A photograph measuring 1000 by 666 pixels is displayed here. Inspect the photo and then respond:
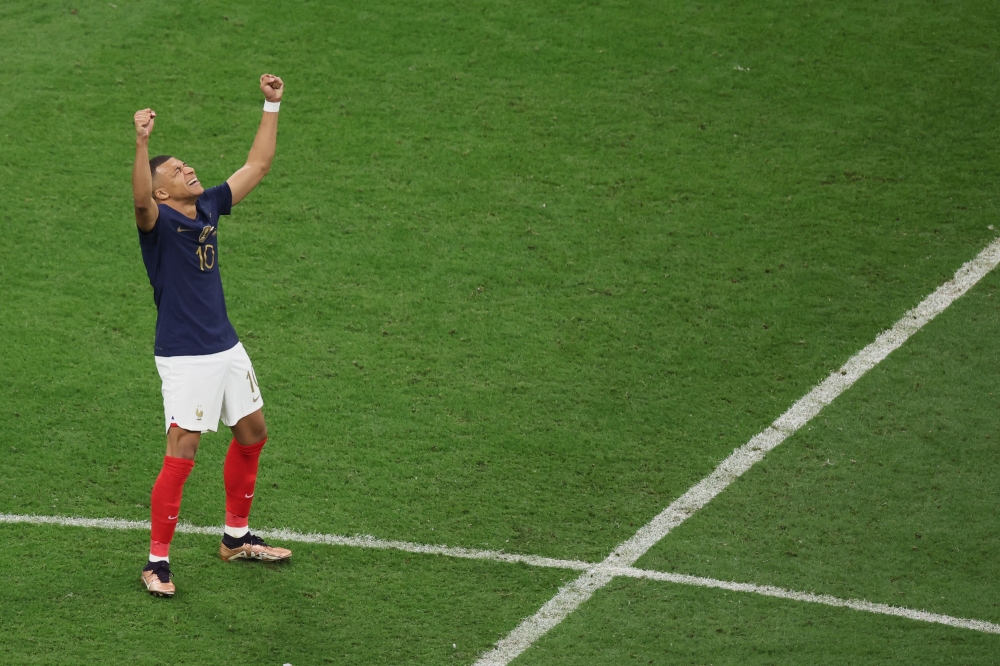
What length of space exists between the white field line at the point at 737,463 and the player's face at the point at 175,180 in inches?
90.1

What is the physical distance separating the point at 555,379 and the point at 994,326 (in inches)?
109

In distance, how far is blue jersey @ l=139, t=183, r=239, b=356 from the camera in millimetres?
5172

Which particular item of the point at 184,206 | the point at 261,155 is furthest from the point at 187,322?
the point at 261,155

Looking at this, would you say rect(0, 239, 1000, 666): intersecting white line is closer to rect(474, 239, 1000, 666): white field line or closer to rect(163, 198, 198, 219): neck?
rect(474, 239, 1000, 666): white field line

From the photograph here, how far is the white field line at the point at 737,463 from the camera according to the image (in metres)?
5.27

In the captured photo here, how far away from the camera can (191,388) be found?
5.19 meters

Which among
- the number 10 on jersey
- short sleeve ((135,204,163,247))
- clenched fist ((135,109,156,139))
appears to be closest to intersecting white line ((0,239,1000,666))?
the number 10 on jersey

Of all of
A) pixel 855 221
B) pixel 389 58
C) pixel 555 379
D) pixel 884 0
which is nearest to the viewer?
pixel 555 379

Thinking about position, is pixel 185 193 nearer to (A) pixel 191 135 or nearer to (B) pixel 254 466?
(B) pixel 254 466

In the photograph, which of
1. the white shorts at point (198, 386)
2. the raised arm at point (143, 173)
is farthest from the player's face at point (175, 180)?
the white shorts at point (198, 386)

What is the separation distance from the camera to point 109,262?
759 centimetres

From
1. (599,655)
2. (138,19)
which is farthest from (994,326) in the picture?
(138,19)

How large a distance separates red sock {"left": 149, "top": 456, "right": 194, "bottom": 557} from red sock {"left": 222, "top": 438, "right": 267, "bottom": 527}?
248 mm

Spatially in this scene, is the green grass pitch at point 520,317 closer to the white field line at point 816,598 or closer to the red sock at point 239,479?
the white field line at point 816,598
